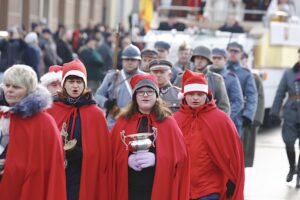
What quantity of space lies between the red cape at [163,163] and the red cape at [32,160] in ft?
3.62

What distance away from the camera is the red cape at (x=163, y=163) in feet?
29.3

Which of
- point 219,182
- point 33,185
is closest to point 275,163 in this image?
point 219,182

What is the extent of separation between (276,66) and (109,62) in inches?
184

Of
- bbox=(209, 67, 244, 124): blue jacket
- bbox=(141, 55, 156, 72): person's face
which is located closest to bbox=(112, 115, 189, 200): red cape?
bbox=(141, 55, 156, 72): person's face

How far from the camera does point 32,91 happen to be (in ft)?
26.1

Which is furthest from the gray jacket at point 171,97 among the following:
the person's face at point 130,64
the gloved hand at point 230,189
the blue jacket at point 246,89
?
the blue jacket at point 246,89

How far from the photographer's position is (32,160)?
7891mm

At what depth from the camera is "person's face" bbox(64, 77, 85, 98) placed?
362 inches

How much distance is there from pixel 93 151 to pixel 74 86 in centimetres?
57

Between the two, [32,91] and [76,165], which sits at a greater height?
[32,91]

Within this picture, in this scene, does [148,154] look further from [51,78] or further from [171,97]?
[171,97]

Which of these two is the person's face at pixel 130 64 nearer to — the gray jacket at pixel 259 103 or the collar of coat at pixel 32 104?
the gray jacket at pixel 259 103

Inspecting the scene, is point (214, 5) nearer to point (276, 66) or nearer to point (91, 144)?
point (276, 66)

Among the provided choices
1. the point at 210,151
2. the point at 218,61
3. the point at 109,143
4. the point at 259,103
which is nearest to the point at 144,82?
the point at 109,143
